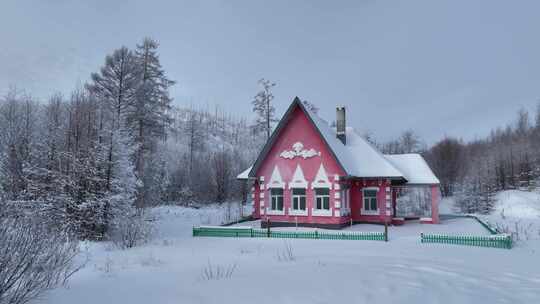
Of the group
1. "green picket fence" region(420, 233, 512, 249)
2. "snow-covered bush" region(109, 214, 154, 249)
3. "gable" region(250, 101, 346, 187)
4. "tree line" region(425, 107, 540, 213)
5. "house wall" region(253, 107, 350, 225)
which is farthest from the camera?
"tree line" region(425, 107, 540, 213)

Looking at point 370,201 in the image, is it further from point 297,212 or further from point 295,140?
point 295,140

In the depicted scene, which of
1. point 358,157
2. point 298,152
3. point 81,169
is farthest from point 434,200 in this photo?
point 81,169

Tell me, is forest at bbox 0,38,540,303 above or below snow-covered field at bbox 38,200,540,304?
above

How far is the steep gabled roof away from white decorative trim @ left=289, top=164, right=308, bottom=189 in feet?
7.28

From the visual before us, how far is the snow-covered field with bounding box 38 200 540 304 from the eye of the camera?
20.3 feet

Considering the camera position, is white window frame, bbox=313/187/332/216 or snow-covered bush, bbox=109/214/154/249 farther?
white window frame, bbox=313/187/332/216

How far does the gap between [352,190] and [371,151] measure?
2.97 m

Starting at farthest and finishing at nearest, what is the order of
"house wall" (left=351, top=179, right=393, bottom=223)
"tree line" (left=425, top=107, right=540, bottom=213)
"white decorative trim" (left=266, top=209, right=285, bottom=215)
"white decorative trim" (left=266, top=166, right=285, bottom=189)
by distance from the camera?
"tree line" (left=425, top=107, right=540, bottom=213) → "white decorative trim" (left=266, top=166, right=285, bottom=189) → "white decorative trim" (left=266, top=209, right=285, bottom=215) → "house wall" (left=351, top=179, right=393, bottom=223)

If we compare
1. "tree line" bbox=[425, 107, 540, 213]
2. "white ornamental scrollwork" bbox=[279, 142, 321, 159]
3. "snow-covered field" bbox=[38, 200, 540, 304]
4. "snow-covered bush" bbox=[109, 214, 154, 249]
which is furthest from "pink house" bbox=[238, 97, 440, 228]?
"tree line" bbox=[425, 107, 540, 213]

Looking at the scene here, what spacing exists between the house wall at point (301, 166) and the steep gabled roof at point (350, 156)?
35 centimetres

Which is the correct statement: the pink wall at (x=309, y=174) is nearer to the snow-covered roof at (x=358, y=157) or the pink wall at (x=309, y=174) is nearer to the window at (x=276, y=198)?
the window at (x=276, y=198)

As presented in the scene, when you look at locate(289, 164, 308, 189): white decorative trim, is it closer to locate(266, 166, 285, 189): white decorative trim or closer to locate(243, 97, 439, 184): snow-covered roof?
locate(266, 166, 285, 189): white decorative trim

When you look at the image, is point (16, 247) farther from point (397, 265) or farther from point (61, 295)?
point (397, 265)

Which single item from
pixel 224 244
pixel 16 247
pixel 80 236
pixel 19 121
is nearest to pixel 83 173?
pixel 80 236
